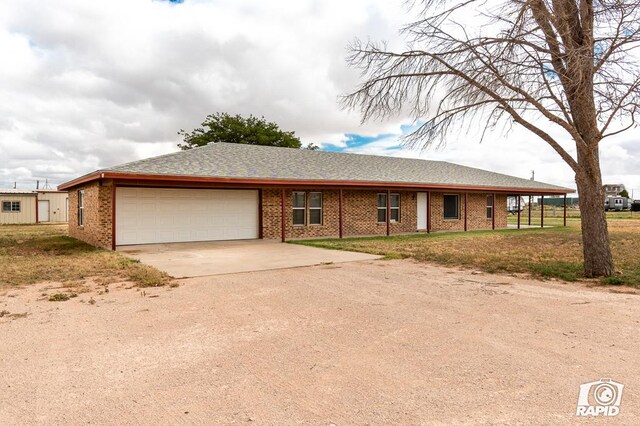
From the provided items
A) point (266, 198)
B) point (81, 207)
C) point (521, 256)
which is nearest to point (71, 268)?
point (266, 198)

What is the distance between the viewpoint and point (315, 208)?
17.1m

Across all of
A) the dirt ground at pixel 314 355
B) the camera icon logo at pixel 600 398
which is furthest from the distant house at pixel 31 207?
the camera icon logo at pixel 600 398

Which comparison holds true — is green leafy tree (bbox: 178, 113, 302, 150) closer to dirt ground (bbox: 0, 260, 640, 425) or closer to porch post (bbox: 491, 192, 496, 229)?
porch post (bbox: 491, 192, 496, 229)

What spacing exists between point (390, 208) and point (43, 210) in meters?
28.0

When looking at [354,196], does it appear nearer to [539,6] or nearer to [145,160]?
[145,160]

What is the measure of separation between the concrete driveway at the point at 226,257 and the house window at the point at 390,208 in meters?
6.81

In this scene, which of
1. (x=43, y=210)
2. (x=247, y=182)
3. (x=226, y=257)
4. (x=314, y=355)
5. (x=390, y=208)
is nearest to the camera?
(x=314, y=355)

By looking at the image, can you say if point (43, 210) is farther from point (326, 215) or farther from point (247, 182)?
point (326, 215)

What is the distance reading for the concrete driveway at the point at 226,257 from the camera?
862 cm

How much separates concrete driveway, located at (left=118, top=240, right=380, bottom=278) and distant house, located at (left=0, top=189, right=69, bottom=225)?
76.4 ft

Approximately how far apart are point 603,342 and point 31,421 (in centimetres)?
491

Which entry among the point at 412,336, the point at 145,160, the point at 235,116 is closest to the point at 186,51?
the point at 145,160

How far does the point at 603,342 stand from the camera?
4.04 m

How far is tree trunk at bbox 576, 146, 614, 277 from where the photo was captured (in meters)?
7.62
